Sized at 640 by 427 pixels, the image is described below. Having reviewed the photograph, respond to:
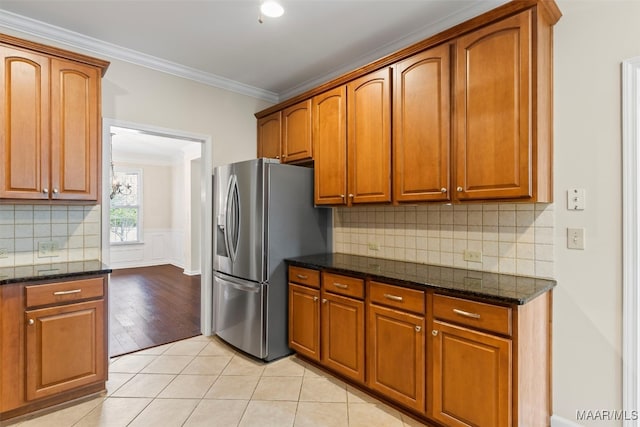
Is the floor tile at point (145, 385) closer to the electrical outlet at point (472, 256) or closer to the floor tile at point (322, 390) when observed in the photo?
the floor tile at point (322, 390)

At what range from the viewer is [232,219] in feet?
10.0

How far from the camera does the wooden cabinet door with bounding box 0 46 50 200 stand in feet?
7.09

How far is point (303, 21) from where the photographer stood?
247cm

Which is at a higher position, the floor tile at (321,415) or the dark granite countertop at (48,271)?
the dark granite countertop at (48,271)

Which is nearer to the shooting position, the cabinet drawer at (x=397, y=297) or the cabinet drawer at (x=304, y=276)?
the cabinet drawer at (x=397, y=297)

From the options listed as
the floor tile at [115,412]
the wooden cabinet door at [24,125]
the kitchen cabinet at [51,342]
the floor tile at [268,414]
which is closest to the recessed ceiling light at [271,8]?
the wooden cabinet door at [24,125]

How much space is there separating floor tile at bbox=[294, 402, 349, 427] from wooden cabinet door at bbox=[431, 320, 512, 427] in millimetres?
575

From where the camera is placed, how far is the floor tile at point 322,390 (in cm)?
230

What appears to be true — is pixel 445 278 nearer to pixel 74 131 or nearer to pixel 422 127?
pixel 422 127

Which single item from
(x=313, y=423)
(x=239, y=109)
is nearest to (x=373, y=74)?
(x=239, y=109)

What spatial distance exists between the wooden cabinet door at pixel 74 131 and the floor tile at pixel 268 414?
76.0 inches

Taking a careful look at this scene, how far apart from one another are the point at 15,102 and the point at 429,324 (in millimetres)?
3027

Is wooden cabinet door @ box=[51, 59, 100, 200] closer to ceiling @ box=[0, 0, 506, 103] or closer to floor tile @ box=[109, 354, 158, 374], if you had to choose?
ceiling @ box=[0, 0, 506, 103]

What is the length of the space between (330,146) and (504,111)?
56.1 inches
